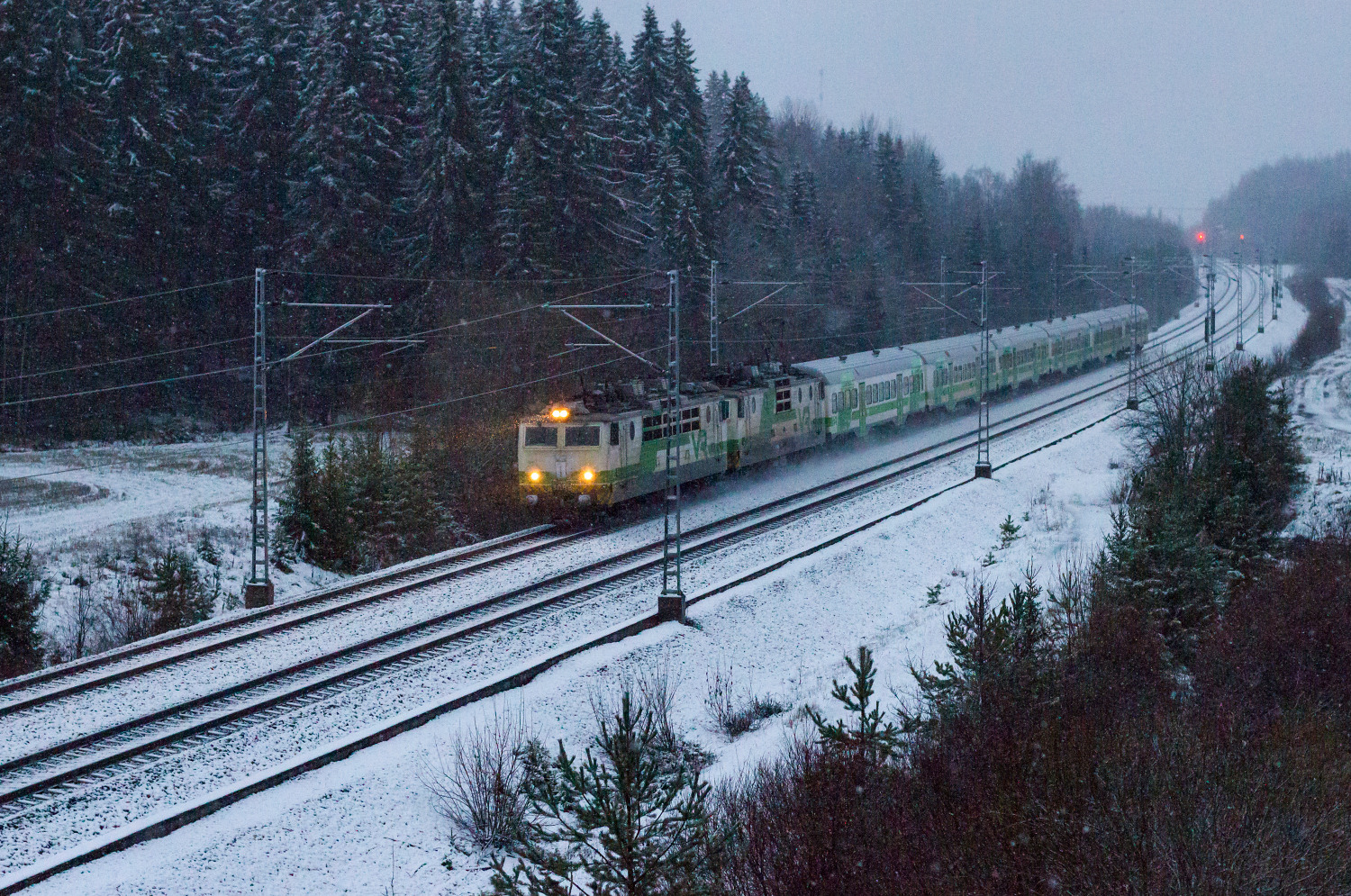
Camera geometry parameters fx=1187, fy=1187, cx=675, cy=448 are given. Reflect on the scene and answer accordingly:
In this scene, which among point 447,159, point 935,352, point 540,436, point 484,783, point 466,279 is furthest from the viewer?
point 935,352

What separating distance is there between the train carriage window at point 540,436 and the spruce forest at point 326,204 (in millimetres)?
11489

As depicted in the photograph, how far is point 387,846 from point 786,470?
82.9 ft

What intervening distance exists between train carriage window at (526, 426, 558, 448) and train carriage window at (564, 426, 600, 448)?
34cm

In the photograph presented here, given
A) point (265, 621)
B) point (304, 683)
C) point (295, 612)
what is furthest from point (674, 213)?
point (304, 683)

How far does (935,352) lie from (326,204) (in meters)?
22.9

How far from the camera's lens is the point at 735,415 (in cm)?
3048

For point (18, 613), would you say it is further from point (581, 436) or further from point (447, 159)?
point (447, 159)

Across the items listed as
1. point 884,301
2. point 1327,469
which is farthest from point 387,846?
point 884,301

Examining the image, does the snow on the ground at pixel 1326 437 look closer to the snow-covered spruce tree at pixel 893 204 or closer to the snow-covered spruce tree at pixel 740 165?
the snow-covered spruce tree at pixel 740 165

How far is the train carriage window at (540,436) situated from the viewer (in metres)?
25.8

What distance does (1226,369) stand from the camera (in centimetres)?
3866

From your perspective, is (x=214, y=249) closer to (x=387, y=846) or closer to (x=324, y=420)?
(x=324, y=420)

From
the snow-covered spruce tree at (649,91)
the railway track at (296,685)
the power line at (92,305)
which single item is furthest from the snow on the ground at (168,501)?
the snow-covered spruce tree at (649,91)

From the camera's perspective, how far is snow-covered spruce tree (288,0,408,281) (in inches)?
1674
